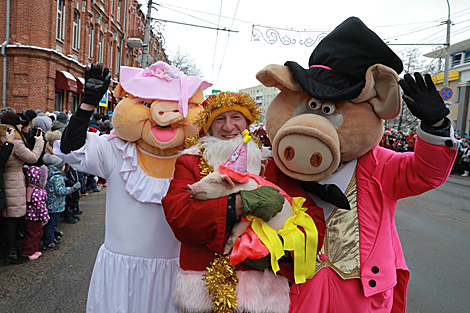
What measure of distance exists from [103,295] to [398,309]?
2.03m

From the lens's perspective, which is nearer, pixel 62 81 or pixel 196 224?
pixel 196 224

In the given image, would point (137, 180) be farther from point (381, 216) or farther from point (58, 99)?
point (58, 99)

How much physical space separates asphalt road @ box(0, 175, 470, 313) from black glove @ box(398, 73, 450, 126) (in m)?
2.66

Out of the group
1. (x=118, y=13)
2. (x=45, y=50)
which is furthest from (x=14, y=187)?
(x=118, y=13)

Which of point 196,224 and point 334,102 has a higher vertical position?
point 334,102

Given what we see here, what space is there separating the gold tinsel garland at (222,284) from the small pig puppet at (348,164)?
40cm

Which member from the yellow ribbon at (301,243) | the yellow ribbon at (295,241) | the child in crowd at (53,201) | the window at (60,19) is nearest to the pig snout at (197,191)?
the yellow ribbon at (295,241)

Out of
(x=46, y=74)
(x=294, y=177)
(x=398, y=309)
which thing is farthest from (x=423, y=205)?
(x=46, y=74)

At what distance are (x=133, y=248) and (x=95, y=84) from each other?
3.95 ft

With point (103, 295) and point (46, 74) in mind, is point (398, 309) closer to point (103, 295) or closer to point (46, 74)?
point (103, 295)

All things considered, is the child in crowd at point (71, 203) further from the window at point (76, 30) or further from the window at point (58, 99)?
the window at point (76, 30)

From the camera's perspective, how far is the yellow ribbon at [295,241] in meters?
1.78

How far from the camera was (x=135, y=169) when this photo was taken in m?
2.67

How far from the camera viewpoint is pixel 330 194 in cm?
200
